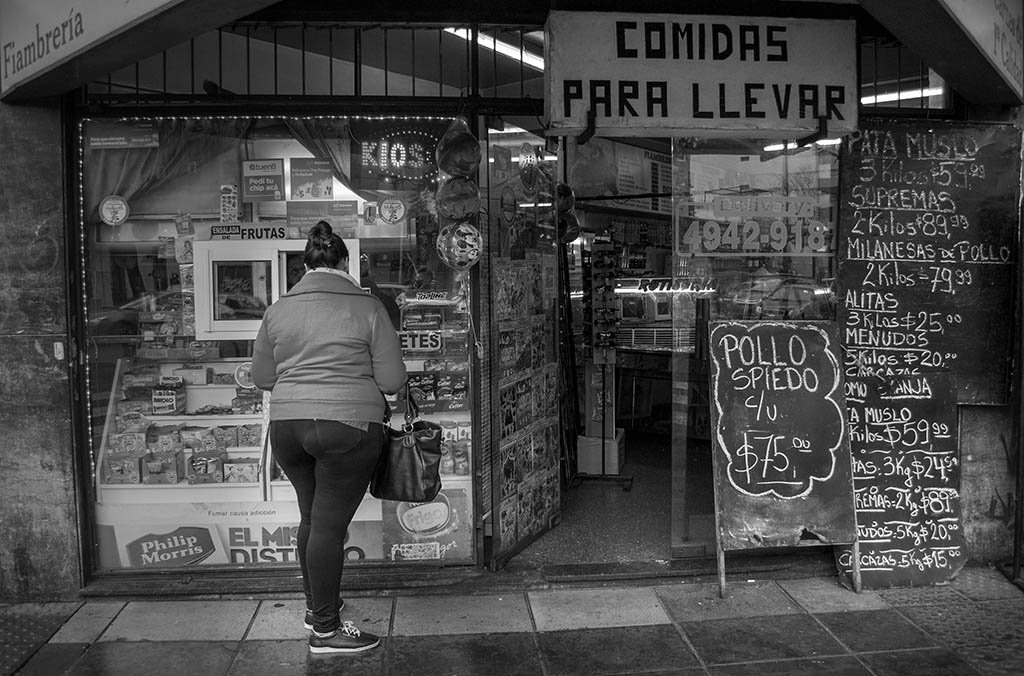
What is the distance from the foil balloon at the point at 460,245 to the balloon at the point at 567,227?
80.4 inches

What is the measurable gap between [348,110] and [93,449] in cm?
233

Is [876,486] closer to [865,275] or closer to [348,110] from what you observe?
[865,275]

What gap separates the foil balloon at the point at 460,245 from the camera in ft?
14.6

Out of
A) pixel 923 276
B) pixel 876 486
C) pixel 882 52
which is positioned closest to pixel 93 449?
pixel 876 486

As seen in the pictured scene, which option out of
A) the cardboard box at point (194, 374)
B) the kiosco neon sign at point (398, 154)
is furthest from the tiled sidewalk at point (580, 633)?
the kiosco neon sign at point (398, 154)

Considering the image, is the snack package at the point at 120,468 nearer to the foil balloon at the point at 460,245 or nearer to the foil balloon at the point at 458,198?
the foil balloon at the point at 460,245

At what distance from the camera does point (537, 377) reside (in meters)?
5.40

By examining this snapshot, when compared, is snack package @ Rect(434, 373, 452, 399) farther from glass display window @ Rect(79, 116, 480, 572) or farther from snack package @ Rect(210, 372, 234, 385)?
snack package @ Rect(210, 372, 234, 385)

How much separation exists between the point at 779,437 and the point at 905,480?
2.64 ft

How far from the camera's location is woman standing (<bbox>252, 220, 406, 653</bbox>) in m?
3.67

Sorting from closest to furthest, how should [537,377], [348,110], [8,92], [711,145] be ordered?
[8,92], [348,110], [711,145], [537,377]

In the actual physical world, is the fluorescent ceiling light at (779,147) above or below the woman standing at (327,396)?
above

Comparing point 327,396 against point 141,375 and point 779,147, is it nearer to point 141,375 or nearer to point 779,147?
point 141,375

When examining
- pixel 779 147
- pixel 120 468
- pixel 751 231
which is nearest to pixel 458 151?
pixel 751 231
